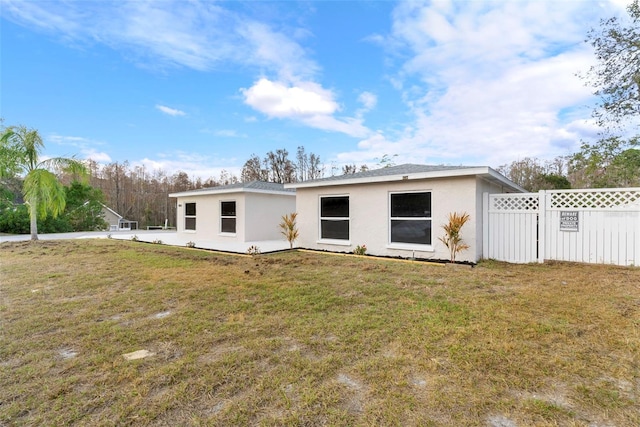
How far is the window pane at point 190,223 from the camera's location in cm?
1488

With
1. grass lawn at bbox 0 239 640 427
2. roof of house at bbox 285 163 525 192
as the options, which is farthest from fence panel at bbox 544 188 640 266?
roof of house at bbox 285 163 525 192

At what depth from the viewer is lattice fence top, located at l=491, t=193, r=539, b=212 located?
7.29m

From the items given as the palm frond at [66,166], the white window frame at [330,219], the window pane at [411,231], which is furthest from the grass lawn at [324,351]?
the palm frond at [66,166]

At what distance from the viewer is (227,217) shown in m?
13.1

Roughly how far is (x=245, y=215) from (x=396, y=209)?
6.37m

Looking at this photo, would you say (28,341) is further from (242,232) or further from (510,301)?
(242,232)

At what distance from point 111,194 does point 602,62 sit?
36983 mm

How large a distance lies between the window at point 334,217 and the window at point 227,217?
4.50 meters

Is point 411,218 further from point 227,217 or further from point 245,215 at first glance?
point 227,217

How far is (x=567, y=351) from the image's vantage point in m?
2.82

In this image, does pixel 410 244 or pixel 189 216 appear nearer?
pixel 410 244

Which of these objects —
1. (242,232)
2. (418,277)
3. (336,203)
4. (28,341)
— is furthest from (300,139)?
(28,341)

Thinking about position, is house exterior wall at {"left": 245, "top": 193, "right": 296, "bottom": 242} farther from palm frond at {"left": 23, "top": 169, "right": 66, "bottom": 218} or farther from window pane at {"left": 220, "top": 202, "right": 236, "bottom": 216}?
palm frond at {"left": 23, "top": 169, "right": 66, "bottom": 218}

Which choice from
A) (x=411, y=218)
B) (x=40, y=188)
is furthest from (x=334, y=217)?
(x=40, y=188)
